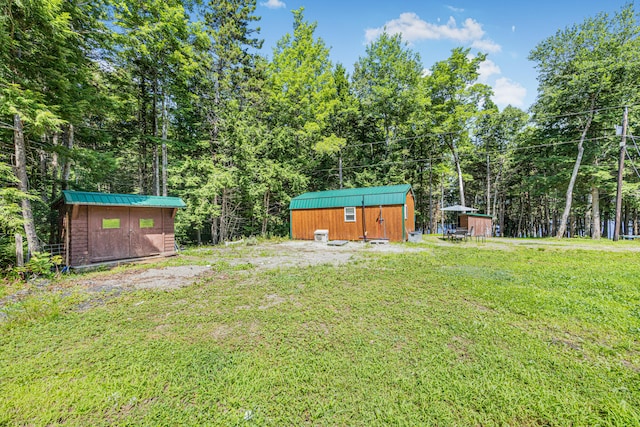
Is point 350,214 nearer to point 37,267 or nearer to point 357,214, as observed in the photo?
point 357,214

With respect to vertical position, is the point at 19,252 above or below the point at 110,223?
below

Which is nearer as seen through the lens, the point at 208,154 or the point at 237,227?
the point at 208,154

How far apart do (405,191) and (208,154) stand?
12.2 m

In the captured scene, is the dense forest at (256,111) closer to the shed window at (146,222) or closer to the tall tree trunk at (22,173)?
the tall tree trunk at (22,173)

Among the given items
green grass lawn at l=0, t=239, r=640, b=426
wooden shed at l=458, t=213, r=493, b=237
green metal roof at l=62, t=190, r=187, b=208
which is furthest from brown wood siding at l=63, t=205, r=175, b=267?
wooden shed at l=458, t=213, r=493, b=237

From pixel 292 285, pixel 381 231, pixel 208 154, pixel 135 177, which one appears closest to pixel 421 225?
pixel 381 231

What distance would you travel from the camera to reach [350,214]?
46.6 ft

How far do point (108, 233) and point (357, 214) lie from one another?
439 inches

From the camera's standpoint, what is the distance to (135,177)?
19891 mm

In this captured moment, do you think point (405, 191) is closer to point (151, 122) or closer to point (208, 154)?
point (208, 154)

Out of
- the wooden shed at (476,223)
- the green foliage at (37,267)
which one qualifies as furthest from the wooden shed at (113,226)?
the wooden shed at (476,223)

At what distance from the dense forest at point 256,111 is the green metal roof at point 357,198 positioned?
231 cm

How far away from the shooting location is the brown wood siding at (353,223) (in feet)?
43.1

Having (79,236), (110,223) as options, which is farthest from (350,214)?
(79,236)
